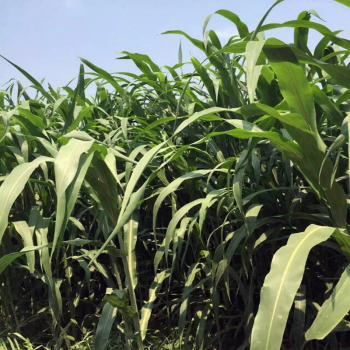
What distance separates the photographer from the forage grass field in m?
0.78

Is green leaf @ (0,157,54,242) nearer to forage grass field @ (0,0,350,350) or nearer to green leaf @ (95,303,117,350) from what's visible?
forage grass field @ (0,0,350,350)

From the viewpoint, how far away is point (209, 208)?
45.3 inches

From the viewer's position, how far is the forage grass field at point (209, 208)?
2.57 feet

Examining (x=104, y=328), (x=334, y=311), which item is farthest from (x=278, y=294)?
(x=104, y=328)

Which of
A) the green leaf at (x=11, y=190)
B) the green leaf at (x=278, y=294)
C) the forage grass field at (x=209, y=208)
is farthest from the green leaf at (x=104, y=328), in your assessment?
the green leaf at (x=278, y=294)

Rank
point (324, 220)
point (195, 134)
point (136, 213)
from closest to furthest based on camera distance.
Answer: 1. point (324, 220)
2. point (136, 213)
3. point (195, 134)

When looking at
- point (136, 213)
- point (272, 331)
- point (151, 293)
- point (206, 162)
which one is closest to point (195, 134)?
point (206, 162)

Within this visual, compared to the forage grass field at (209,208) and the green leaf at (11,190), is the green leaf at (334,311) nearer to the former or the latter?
the forage grass field at (209,208)

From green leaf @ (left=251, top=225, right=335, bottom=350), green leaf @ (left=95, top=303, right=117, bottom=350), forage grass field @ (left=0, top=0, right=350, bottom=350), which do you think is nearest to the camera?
green leaf @ (left=251, top=225, right=335, bottom=350)

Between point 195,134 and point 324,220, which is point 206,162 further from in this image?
point 324,220

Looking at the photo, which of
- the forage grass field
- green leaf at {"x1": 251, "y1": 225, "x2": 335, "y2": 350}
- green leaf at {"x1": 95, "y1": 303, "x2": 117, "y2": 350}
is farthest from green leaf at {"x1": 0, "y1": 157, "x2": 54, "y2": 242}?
green leaf at {"x1": 251, "y1": 225, "x2": 335, "y2": 350}

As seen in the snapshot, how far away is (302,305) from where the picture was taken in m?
0.96

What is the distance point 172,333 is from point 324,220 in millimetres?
512

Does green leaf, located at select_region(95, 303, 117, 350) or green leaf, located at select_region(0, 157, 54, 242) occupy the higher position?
green leaf, located at select_region(0, 157, 54, 242)
